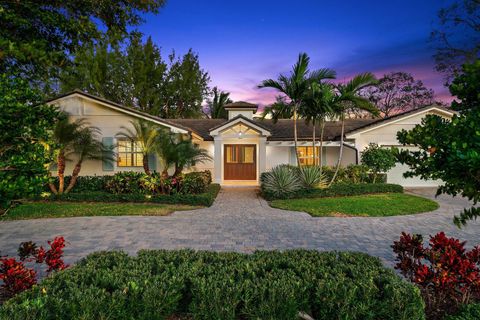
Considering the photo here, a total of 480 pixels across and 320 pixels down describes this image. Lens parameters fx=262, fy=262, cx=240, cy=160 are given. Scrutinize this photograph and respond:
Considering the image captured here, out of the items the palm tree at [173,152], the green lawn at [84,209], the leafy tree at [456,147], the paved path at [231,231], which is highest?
the palm tree at [173,152]

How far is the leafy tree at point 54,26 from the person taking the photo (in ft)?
13.3

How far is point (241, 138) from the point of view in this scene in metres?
16.9

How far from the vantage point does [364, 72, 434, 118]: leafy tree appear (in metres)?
35.5

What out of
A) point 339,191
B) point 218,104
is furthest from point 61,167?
point 218,104

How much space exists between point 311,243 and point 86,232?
5776 millimetres

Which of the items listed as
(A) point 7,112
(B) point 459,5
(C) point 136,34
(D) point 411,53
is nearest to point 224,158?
(C) point 136,34

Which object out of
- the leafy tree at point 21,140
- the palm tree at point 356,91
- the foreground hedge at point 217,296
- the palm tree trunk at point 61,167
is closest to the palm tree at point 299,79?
the palm tree at point 356,91

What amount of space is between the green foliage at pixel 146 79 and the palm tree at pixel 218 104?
1.42 metres

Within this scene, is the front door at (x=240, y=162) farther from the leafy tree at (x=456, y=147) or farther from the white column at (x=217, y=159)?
the leafy tree at (x=456, y=147)

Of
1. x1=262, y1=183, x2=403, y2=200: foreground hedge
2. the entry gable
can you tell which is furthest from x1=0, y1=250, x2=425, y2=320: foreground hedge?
the entry gable

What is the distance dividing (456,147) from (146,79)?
35687 millimetres

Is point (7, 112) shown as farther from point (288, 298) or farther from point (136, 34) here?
point (136, 34)

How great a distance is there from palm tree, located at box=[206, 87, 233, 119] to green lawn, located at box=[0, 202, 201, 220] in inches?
1000

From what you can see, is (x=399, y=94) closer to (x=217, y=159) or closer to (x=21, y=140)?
(x=217, y=159)
